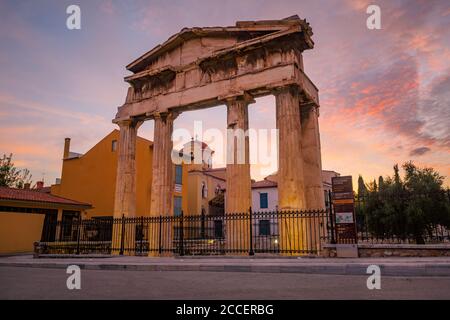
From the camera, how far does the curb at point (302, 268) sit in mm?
7395

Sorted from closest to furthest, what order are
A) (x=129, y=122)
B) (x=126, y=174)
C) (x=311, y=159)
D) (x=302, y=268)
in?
(x=302, y=268)
(x=311, y=159)
(x=126, y=174)
(x=129, y=122)

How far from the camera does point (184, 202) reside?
3478 centimetres

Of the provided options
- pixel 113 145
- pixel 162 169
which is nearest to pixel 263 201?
pixel 113 145

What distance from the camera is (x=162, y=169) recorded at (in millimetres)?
17797

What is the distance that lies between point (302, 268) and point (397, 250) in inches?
165

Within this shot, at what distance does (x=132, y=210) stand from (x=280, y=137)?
8.96 metres

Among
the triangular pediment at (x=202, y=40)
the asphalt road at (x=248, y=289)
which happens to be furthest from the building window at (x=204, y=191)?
the asphalt road at (x=248, y=289)

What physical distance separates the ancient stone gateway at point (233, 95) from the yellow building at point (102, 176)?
1016 centimetres

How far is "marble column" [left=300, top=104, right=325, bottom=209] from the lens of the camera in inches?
631

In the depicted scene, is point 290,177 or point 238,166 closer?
point 290,177

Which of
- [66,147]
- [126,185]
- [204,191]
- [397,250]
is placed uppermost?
[66,147]

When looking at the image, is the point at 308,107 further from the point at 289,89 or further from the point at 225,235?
the point at 225,235
